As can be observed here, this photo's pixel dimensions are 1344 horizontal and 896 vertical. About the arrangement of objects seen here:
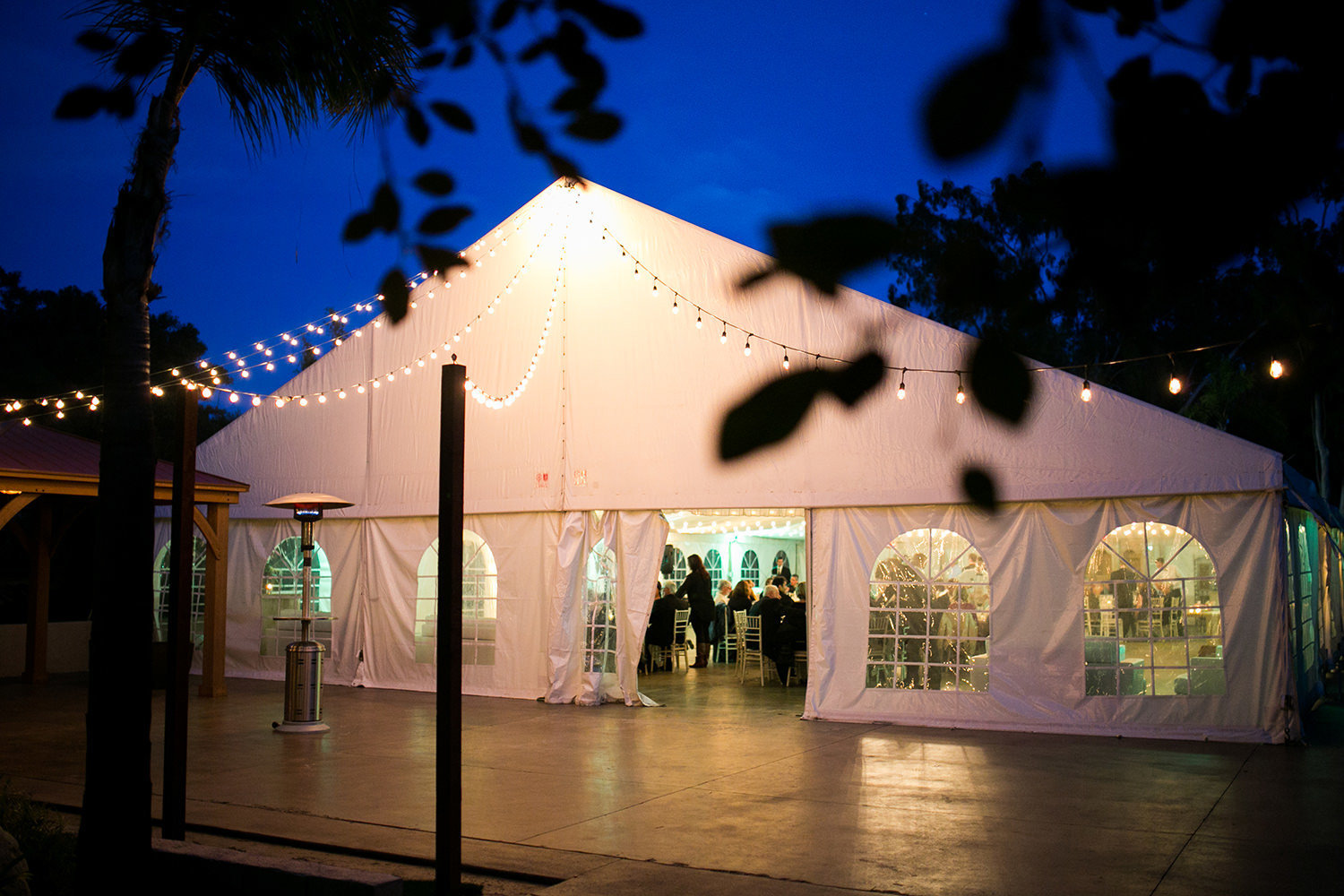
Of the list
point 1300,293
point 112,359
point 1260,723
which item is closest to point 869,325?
point 1300,293

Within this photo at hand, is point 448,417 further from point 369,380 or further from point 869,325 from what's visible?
point 369,380

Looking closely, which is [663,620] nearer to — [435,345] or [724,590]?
[724,590]

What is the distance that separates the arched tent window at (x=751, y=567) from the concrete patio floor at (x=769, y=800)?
22.0ft

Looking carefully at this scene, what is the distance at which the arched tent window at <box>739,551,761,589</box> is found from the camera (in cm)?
1590

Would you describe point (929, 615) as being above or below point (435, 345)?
below

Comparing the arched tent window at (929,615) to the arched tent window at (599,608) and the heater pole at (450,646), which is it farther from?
the heater pole at (450,646)

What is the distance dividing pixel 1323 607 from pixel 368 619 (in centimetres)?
1042

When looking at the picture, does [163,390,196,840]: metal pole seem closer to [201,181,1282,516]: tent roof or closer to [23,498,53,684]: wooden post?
[201,181,1282,516]: tent roof

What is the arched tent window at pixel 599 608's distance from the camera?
397 inches

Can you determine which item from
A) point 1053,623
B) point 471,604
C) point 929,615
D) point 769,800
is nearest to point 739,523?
point 471,604

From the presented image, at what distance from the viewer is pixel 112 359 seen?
420cm

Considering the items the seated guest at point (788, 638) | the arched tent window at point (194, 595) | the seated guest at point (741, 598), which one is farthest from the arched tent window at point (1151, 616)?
the arched tent window at point (194, 595)

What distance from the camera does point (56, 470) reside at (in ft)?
34.7

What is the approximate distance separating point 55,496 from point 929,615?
33.8 feet
